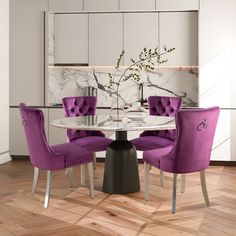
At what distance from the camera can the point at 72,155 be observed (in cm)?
373

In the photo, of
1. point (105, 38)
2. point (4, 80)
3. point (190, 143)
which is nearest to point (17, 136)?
point (4, 80)

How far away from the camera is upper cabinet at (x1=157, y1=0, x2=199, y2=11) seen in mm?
5629

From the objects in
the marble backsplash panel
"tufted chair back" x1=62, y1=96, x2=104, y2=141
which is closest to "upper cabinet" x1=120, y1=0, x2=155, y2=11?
the marble backsplash panel

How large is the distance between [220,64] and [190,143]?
96.5 inches

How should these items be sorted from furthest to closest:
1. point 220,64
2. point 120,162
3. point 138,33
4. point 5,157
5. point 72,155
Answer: point 5,157, point 138,33, point 220,64, point 120,162, point 72,155

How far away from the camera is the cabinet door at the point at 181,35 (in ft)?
18.9

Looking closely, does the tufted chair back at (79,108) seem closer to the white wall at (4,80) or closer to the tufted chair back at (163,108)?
the tufted chair back at (163,108)

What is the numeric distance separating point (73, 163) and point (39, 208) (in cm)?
47

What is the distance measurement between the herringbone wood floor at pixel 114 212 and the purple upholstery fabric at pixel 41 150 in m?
0.37

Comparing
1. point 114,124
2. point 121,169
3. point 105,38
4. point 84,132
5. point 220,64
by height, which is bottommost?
point 121,169

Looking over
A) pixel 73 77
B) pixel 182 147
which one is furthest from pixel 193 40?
pixel 182 147

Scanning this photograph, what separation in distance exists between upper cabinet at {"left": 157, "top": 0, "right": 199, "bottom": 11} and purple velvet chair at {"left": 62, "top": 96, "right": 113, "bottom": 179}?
1634mm

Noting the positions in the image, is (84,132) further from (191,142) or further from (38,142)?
(191,142)

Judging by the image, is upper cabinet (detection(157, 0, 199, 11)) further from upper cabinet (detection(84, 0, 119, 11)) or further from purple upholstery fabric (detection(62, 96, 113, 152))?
purple upholstery fabric (detection(62, 96, 113, 152))
